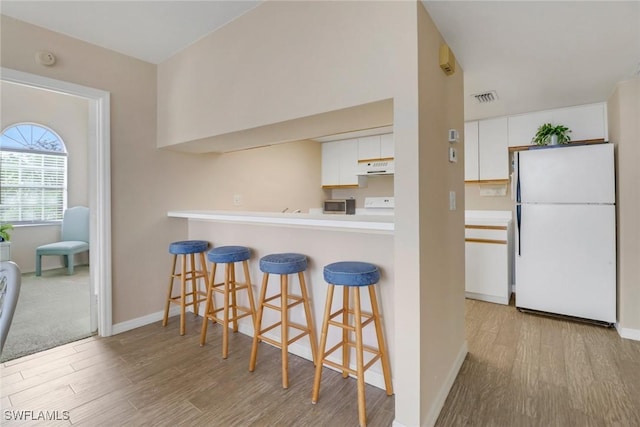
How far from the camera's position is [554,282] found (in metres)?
3.04

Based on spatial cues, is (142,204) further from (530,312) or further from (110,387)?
(530,312)

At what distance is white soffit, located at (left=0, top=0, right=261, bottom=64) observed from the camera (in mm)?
2072

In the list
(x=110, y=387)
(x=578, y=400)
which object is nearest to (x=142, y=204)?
(x=110, y=387)

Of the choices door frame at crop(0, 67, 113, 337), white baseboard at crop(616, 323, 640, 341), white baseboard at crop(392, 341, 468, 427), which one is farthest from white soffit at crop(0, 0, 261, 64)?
white baseboard at crop(616, 323, 640, 341)

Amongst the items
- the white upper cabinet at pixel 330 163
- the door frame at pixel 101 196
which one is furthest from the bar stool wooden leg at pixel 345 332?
the white upper cabinet at pixel 330 163

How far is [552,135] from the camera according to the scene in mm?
3189

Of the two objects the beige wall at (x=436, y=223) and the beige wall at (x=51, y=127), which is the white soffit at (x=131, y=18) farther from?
the beige wall at (x=51, y=127)

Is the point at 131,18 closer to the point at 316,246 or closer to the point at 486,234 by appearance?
the point at 316,246

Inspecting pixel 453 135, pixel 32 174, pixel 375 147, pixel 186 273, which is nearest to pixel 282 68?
pixel 453 135

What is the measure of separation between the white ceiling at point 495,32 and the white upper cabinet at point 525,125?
55cm

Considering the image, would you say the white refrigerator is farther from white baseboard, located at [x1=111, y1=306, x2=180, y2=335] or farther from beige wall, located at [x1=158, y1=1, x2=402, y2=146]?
white baseboard, located at [x1=111, y1=306, x2=180, y2=335]

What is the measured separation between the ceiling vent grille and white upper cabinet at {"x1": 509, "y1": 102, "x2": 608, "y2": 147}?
2.72 ft

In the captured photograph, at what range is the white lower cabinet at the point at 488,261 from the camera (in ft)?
11.2

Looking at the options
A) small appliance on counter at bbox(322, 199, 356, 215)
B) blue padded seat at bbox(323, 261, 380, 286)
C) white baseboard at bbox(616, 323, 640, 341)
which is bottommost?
white baseboard at bbox(616, 323, 640, 341)
